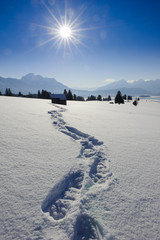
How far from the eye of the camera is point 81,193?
2.25 metres

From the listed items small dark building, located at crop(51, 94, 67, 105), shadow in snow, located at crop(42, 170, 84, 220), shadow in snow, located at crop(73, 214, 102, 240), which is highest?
small dark building, located at crop(51, 94, 67, 105)

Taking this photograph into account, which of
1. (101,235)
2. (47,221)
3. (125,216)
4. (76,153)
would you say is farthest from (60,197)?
(76,153)

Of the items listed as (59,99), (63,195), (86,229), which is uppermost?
(59,99)

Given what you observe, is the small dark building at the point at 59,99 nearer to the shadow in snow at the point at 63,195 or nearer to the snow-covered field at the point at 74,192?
the snow-covered field at the point at 74,192

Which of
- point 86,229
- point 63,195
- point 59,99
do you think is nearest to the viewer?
point 86,229

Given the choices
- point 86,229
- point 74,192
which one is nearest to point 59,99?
point 74,192

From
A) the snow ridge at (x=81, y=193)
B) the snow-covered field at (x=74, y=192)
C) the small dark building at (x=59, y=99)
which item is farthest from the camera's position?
the small dark building at (x=59, y=99)

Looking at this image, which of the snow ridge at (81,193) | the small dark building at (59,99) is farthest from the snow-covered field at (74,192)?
the small dark building at (59,99)

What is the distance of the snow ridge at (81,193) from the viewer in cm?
173

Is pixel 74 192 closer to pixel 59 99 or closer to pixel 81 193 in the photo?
pixel 81 193

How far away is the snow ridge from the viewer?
5.67 ft

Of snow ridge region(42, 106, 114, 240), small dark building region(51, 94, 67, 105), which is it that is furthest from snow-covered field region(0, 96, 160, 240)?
small dark building region(51, 94, 67, 105)

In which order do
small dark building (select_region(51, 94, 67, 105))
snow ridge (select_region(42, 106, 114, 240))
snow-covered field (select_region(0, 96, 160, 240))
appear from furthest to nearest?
1. small dark building (select_region(51, 94, 67, 105))
2. snow ridge (select_region(42, 106, 114, 240))
3. snow-covered field (select_region(0, 96, 160, 240))

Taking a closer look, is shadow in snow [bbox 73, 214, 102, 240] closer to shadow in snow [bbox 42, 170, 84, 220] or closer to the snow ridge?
the snow ridge
